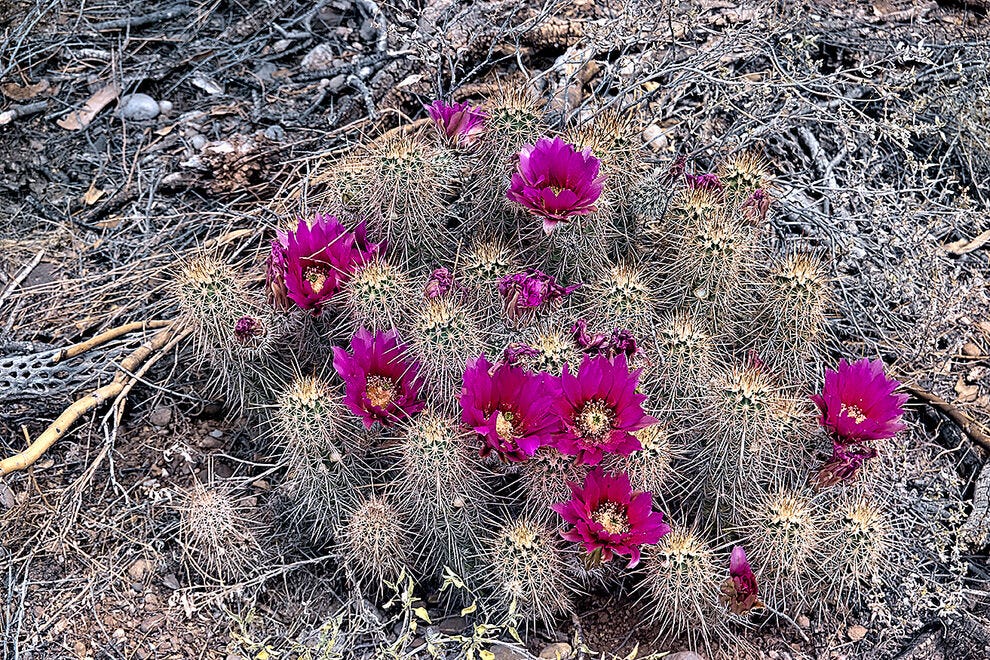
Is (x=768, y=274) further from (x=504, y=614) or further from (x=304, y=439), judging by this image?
(x=304, y=439)

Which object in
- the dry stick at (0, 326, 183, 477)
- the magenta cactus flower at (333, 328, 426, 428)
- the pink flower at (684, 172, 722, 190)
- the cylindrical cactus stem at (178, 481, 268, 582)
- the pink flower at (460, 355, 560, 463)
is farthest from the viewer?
the pink flower at (684, 172, 722, 190)

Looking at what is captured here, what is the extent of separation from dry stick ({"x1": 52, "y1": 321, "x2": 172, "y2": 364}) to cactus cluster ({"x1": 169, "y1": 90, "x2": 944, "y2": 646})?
413 mm

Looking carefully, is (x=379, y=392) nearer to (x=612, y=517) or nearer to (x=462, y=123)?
(x=612, y=517)

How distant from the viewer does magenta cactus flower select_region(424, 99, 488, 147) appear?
2.57 m

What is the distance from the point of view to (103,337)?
106 inches

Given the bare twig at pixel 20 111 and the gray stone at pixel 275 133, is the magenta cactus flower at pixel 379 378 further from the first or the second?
the bare twig at pixel 20 111

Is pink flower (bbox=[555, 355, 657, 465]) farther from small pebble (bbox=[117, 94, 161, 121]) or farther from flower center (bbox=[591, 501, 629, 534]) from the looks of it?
small pebble (bbox=[117, 94, 161, 121])

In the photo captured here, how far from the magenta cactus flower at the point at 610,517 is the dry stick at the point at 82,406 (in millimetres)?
1230

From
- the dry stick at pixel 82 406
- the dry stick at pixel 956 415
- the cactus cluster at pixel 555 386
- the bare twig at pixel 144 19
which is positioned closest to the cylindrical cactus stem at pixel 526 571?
the cactus cluster at pixel 555 386

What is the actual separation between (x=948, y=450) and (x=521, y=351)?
1.39 meters

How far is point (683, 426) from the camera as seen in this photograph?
235cm

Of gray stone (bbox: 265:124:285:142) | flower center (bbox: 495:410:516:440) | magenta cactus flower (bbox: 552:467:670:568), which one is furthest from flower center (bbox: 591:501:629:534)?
gray stone (bbox: 265:124:285:142)

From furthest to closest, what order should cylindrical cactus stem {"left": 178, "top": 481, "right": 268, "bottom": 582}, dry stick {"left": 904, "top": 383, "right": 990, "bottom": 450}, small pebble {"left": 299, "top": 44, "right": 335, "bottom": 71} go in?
small pebble {"left": 299, "top": 44, "right": 335, "bottom": 71} < dry stick {"left": 904, "top": 383, "right": 990, "bottom": 450} < cylindrical cactus stem {"left": 178, "top": 481, "right": 268, "bottom": 582}

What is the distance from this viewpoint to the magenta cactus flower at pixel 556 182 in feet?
7.59
